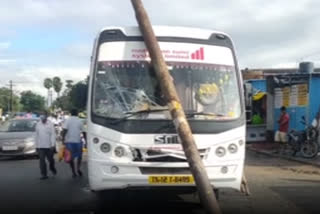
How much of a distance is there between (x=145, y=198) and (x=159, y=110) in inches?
108

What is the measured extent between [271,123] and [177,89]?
55.1 feet

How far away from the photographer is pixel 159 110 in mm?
8438

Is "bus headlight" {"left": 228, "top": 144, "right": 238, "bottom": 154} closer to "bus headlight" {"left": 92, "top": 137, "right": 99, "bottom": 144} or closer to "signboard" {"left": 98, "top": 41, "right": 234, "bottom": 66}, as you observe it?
"signboard" {"left": 98, "top": 41, "right": 234, "bottom": 66}

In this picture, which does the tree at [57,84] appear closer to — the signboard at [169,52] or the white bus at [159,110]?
the white bus at [159,110]

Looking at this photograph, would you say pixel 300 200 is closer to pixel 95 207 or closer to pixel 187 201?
pixel 187 201

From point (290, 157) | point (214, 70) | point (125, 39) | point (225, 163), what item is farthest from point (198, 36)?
point (290, 157)

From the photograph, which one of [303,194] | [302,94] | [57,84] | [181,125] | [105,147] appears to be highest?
[57,84]

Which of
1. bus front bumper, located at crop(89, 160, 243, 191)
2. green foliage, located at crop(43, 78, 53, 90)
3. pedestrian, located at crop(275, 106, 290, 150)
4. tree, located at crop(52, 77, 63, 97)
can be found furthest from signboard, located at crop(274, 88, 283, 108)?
green foliage, located at crop(43, 78, 53, 90)

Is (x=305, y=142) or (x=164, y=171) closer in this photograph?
(x=164, y=171)

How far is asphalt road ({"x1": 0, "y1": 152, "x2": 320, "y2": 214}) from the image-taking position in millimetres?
9195

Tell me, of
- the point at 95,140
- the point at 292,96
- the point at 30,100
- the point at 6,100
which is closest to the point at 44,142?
the point at 95,140

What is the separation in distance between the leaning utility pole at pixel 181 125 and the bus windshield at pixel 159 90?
0.97ft

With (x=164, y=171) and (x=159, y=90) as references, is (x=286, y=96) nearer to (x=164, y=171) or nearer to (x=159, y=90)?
(x=159, y=90)

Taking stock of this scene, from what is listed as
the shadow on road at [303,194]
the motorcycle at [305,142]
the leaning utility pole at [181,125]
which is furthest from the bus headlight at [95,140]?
the motorcycle at [305,142]
